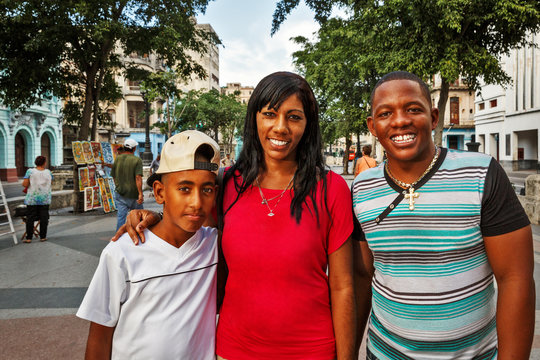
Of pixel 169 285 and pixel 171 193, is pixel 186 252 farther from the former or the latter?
pixel 171 193

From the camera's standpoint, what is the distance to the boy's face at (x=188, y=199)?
66.7 inches

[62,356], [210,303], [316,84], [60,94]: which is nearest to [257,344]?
[210,303]

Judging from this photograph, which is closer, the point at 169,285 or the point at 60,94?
the point at 169,285

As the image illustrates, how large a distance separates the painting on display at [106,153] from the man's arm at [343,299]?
12.7 meters

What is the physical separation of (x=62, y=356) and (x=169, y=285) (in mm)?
2359

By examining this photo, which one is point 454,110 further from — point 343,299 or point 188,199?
point 188,199

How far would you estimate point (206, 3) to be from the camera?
1254 cm

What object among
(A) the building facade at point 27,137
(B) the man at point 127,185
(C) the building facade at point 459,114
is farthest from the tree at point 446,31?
(C) the building facade at point 459,114

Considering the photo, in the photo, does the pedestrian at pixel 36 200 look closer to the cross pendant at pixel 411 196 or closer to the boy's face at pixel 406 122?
the boy's face at pixel 406 122

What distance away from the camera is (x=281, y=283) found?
62.4 inches

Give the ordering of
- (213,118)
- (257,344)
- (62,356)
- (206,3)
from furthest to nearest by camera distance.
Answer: (213,118) < (206,3) < (62,356) < (257,344)

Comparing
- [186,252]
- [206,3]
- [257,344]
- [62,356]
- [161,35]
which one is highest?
[206,3]

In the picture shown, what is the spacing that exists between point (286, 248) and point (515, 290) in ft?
2.77

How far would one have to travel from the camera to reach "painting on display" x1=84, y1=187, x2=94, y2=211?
12.1m
